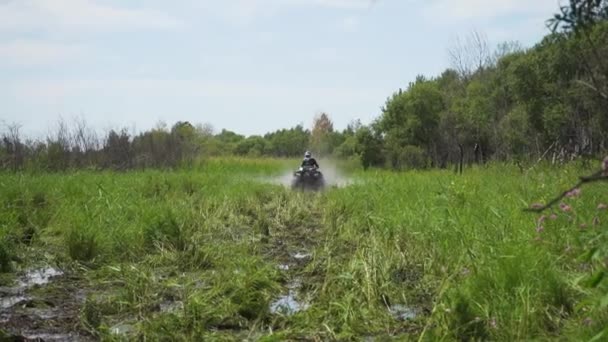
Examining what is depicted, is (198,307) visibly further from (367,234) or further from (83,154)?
(83,154)

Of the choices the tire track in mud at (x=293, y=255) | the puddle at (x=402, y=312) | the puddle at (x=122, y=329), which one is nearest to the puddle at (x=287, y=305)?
the tire track in mud at (x=293, y=255)

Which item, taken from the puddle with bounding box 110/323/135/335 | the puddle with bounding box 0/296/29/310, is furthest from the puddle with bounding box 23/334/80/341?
the puddle with bounding box 0/296/29/310

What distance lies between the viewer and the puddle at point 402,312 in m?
3.89

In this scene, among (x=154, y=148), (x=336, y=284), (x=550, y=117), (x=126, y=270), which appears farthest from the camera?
(x=550, y=117)

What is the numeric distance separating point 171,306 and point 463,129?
94.1ft

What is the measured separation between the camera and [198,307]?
394 centimetres

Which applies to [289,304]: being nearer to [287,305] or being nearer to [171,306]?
[287,305]

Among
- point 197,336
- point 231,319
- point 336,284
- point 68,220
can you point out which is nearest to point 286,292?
point 336,284

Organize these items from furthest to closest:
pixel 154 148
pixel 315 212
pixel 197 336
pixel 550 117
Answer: pixel 550 117, pixel 154 148, pixel 315 212, pixel 197 336

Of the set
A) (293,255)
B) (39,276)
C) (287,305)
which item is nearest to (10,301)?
(39,276)

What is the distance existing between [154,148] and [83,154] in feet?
10.3

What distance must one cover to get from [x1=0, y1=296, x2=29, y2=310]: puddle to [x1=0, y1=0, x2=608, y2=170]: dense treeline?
13.6 feet

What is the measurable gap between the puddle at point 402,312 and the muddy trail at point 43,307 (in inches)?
78.8

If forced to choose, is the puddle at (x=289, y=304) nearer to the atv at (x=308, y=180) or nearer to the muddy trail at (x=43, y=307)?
the muddy trail at (x=43, y=307)
